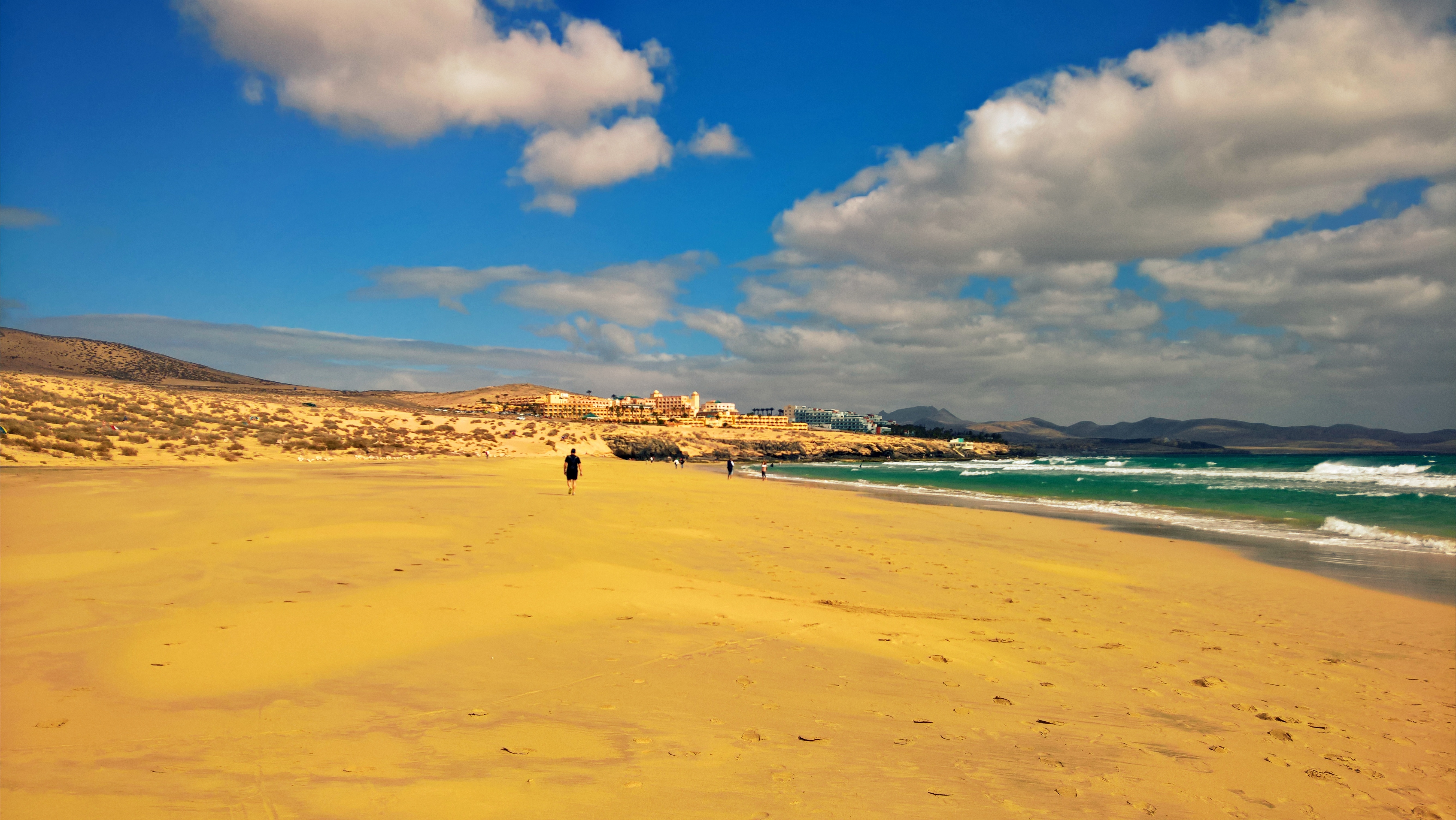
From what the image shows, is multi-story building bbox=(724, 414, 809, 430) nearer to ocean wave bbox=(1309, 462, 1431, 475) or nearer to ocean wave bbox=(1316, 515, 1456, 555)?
ocean wave bbox=(1309, 462, 1431, 475)

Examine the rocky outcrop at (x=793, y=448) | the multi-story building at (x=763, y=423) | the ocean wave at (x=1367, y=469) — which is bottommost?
the rocky outcrop at (x=793, y=448)

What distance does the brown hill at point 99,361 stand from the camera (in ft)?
215

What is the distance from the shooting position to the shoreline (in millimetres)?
11852

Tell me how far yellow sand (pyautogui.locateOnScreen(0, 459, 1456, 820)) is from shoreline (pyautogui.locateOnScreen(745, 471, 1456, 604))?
81.7 inches

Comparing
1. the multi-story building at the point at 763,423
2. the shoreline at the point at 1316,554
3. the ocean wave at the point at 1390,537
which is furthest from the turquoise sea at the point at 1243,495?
the multi-story building at the point at 763,423

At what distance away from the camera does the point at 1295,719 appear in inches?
207

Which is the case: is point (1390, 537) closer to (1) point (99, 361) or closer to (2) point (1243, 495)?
(2) point (1243, 495)

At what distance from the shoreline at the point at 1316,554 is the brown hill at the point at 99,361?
75582 mm

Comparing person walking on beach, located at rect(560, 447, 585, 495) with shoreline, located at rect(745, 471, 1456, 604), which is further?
person walking on beach, located at rect(560, 447, 585, 495)

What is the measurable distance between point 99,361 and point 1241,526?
99256 millimetres

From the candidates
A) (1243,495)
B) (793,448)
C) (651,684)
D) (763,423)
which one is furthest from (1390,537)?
(763,423)

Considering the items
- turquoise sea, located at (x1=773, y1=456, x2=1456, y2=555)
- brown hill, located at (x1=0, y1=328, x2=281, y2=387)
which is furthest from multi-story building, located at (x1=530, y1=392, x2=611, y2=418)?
turquoise sea, located at (x1=773, y1=456, x2=1456, y2=555)

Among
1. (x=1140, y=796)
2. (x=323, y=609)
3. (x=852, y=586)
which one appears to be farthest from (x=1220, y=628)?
(x=323, y=609)

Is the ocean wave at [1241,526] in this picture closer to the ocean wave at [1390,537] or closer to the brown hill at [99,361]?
the ocean wave at [1390,537]
